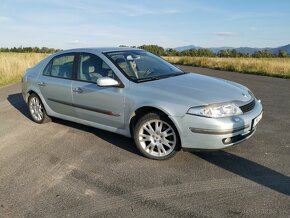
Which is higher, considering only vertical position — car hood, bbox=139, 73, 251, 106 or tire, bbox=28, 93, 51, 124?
car hood, bbox=139, 73, 251, 106

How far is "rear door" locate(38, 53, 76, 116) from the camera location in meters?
5.79

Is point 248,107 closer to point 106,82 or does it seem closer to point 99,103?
point 106,82

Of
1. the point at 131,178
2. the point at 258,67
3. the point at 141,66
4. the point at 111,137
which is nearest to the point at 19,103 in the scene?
the point at 111,137

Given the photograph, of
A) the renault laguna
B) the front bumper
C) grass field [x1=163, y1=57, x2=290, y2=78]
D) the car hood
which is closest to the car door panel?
the renault laguna

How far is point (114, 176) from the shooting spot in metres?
4.14

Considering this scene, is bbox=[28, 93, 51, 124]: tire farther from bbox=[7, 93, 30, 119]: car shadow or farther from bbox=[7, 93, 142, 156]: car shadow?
bbox=[7, 93, 30, 119]: car shadow

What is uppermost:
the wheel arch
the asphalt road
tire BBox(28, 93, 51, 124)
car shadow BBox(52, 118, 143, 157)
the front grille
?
the front grille

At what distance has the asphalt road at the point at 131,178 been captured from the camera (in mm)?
3342

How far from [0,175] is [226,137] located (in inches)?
118

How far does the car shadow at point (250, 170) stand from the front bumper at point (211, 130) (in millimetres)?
313

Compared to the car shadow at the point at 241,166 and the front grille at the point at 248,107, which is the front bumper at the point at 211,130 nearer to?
the front grille at the point at 248,107

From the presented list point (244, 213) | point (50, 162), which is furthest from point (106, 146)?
point (244, 213)

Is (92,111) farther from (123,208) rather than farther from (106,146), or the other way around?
(123,208)

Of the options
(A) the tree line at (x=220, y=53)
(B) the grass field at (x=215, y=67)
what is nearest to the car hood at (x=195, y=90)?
(B) the grass field at (x=215, y=67)
